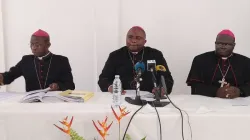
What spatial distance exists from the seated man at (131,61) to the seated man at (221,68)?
12.7 inches

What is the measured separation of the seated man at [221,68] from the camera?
304cm

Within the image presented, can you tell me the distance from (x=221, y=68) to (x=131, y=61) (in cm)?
102

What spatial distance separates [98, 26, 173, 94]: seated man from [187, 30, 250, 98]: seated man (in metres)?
0.32

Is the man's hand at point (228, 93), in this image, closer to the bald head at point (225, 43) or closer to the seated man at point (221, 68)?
the seated man at point (221, 68)

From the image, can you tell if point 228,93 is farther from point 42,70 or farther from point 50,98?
point 42,70

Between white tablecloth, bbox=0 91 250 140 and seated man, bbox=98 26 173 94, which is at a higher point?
seated man, bbox=98 26 173 94

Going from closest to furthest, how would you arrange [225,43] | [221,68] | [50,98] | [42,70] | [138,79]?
[138,79] < [50,98] < [225,43] < [221,68] < [42,70]

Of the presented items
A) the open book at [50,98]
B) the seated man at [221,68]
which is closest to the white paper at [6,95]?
the open book at [50,98]

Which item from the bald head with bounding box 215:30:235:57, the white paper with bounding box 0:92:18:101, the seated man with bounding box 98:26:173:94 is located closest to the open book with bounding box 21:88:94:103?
the white paper with bounding box 0:92:18:101

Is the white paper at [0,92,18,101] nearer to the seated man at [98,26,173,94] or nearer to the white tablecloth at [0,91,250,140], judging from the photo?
the white tablecloth at [0,91,250,140]

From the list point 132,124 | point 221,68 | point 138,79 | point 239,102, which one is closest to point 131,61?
point 221,68

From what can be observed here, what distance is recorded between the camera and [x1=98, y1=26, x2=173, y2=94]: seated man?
319 centimetres

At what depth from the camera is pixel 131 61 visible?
10.9 ft

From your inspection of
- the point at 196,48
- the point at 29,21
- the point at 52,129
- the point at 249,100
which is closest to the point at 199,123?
the point at 249,100
